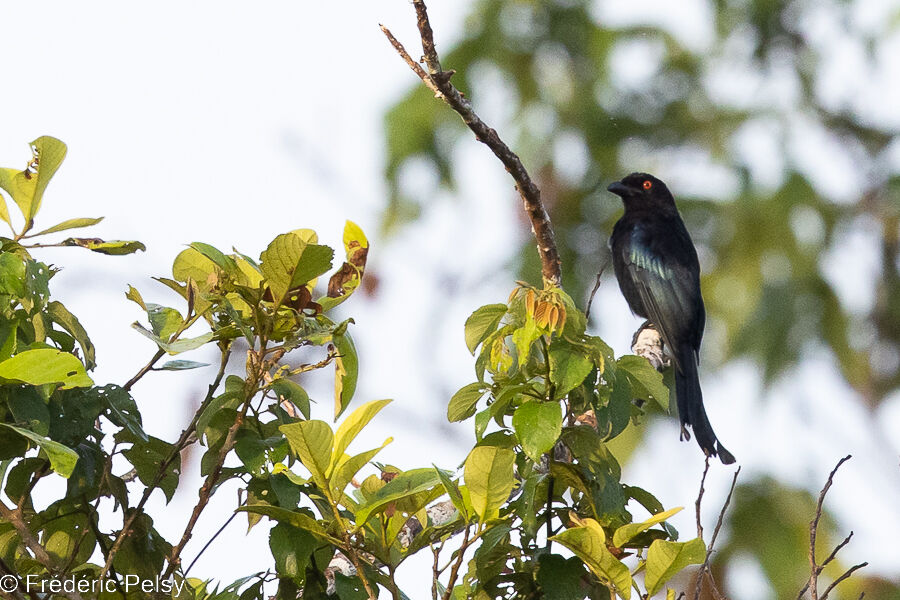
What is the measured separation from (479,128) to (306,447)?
4.97ft

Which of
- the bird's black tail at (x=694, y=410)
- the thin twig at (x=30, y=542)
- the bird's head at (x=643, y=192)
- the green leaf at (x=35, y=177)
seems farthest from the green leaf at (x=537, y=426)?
the bird's head at (x=643, y=192)

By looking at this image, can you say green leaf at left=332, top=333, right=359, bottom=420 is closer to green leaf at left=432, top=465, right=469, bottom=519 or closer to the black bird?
green leaf at left=432, top=465, right=469, bottom=519

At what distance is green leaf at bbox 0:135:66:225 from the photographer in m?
2.16

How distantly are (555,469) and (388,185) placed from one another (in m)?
10.4

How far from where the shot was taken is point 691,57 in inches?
540

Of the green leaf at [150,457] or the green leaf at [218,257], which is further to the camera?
the green leaf at [150,457]

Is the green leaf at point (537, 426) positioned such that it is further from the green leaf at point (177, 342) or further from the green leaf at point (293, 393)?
the green leaf at point (177, 342)

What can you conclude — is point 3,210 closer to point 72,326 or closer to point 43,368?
point 72,326

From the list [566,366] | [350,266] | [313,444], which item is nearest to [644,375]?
[566,366]

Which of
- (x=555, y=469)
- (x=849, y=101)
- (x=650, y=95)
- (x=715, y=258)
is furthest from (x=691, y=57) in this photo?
(x=555, y=469)

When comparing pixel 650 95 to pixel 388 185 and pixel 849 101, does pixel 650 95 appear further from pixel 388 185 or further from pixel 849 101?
pixel 388 185

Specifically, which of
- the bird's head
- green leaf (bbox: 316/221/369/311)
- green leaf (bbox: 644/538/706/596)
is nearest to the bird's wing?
the bird's head

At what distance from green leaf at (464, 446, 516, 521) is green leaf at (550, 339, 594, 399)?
0.73ft

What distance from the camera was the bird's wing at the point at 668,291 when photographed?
6.54 meters
